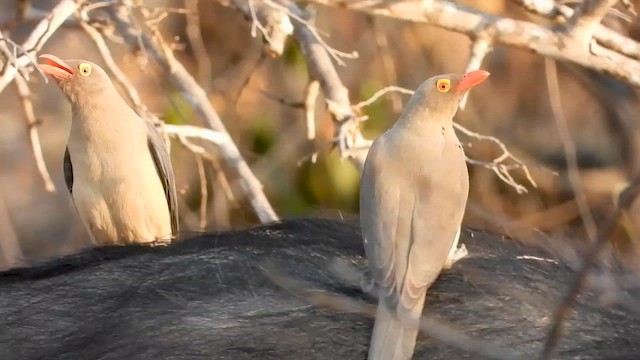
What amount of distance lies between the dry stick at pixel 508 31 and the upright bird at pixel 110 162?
0.58 m

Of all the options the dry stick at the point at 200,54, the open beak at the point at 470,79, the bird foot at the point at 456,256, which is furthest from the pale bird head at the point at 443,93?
the dry stick at the point at 200,54

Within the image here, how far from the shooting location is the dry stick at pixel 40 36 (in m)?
2.13

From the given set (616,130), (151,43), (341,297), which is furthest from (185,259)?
(616,130)

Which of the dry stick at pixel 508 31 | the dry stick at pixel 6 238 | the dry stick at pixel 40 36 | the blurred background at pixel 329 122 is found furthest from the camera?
the blurred background at pixel 329 122

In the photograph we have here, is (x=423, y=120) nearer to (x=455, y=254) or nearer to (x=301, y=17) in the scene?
(x=455, y=254)

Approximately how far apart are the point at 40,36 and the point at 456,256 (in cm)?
101

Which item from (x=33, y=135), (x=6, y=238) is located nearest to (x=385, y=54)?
(x=6, y=238)

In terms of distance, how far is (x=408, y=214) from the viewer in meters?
1.45

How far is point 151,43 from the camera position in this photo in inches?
114

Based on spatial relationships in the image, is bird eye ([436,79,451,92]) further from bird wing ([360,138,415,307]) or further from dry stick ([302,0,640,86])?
dry stick ([302,0,640,86])

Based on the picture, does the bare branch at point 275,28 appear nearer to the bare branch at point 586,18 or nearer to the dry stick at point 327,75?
the dry stick at point 327,75

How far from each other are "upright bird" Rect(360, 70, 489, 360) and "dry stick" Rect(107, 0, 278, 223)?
3.54 feet

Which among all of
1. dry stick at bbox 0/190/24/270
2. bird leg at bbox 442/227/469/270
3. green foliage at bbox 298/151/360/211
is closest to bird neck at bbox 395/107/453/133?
bird leg at bbox 442/227/469/270

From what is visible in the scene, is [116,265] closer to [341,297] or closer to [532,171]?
[341,297]
